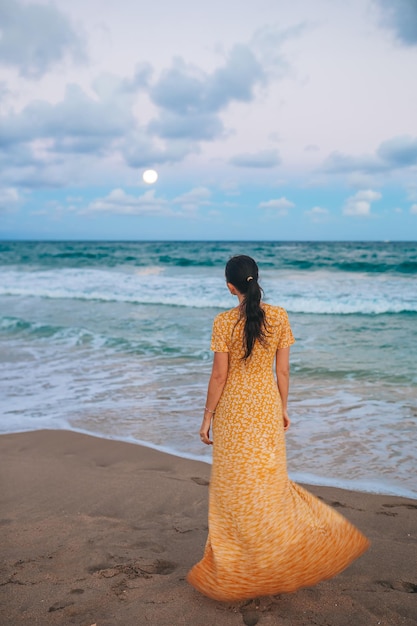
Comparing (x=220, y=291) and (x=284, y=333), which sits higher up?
(x=284, y=333)

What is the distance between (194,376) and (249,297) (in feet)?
18.5

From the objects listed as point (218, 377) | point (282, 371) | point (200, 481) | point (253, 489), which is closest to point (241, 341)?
point (218, 377)

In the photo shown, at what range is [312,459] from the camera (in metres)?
5.16

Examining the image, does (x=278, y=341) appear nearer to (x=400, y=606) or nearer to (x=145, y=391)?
(x=400, y=606)

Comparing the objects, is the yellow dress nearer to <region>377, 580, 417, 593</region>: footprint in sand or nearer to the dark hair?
the dark hair

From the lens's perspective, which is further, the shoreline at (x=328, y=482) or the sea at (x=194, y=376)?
the sea at (x=194, y=376)

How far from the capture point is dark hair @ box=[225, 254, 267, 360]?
2799 mm

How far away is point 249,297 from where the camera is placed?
281cm

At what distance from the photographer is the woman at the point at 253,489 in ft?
9.12

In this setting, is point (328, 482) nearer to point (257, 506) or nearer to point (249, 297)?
point (257, 506)

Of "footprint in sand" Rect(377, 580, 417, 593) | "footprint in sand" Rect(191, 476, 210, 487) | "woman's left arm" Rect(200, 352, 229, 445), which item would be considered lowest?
"footprint in sand" Rect(191, 476, 210, 487)

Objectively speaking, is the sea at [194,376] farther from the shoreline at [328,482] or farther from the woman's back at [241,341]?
the woman's back at [241,341]

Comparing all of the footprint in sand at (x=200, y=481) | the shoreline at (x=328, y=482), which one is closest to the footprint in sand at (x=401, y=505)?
the shoreline at (x=328, y=482)

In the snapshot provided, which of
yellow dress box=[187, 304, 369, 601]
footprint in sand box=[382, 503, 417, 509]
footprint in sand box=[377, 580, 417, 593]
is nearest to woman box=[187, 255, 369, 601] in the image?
yellow dress box=[187, 304, 369, 601]
